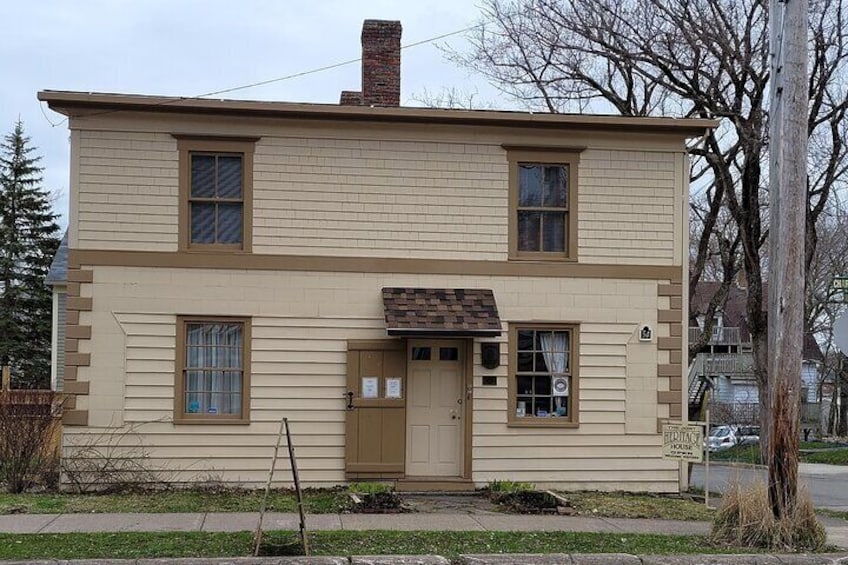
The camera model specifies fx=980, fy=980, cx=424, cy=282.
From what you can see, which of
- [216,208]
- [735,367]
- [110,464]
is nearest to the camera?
[110,464]

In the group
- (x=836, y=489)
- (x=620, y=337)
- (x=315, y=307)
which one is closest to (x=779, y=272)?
(x=620, y=337)

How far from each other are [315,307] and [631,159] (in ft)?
17.1

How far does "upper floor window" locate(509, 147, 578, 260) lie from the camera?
14.5 metres

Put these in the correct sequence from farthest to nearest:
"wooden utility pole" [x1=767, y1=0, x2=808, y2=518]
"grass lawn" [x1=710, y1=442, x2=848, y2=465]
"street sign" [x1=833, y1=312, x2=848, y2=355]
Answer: "grass lawn" [x1=710, y1=442, x2=848, y2=465] < "street sign" [x1=833, y1=312, x2=848, y2=355] < "wooden utility pole" [x1=767, y1=0, x2=808, y2=518]

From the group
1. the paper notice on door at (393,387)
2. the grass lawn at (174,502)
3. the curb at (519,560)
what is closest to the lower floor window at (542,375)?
the paper notice on door at (393,387)

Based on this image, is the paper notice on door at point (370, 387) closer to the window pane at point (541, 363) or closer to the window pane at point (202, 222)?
the window pane at point (541, 363)

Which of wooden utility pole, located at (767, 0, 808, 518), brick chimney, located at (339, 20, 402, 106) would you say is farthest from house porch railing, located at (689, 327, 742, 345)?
wooden utility pole, located at (767, 0, 808, 518)

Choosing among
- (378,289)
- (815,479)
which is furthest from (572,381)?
(815,479)

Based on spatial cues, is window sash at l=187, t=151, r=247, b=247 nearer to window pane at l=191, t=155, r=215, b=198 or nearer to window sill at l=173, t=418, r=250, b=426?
window pane at l=191, t=155, r=215, b=198

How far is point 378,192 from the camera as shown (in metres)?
14.3

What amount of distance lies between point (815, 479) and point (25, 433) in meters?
17.2

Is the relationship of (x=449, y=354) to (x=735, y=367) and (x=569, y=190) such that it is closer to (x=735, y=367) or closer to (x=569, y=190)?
(x=569, y=190)

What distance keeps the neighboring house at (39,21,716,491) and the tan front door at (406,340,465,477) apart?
0.03 m

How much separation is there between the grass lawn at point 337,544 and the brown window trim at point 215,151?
4.96 m
